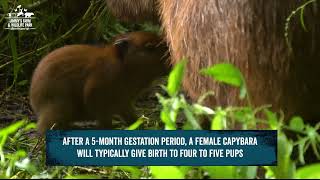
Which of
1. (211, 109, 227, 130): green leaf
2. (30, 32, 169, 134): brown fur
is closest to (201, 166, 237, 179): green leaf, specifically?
(211, 109, 227, 130): green leaf

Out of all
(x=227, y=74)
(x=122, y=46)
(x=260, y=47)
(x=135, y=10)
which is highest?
(x=135, y=10)

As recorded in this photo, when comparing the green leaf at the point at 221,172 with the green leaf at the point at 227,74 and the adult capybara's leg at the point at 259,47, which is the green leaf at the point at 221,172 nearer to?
the green leaf at the point at 227,74

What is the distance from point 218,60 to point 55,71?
3.74 feet

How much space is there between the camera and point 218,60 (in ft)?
7.43

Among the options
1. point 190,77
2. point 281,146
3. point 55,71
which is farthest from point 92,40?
point 281,146

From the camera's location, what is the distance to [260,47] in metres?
2.21

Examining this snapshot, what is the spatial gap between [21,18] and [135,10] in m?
0.91

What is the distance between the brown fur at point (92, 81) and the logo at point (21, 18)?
66 centimetres

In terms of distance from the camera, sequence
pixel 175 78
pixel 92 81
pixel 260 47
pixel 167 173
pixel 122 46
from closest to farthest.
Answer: pixel 167 173 < pixel 175 78 < pixel 260 47 < pixel 92 81 < pixel 122 46

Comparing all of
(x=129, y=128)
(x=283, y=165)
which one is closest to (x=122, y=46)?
(x=129, y=128)

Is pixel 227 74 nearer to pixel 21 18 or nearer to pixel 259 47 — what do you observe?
Answer: pixel 259 47

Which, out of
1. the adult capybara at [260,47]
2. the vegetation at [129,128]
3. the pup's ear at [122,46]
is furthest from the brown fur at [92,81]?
the adult capybara at [260,47]

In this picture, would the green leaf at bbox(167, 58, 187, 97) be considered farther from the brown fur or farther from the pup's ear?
the pup's ear

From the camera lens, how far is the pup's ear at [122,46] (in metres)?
3.31
